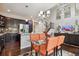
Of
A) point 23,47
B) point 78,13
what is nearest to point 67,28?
point 78,13

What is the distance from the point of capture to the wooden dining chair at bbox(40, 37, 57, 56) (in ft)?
6.11

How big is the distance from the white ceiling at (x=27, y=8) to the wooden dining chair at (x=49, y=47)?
1.78 ft

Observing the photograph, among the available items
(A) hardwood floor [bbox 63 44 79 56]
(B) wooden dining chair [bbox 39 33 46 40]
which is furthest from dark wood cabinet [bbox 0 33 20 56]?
(A) hardwood floor [bbox 63 44 79 56]

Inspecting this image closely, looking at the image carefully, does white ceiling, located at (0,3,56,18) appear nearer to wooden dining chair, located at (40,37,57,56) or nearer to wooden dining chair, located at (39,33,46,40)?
wooden dining chair, located at (39,33,46,40)

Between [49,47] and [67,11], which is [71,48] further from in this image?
[67,11]

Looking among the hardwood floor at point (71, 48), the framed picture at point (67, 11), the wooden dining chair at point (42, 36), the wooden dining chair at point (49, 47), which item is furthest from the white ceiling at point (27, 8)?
the hardwood floor at point (71, 48)

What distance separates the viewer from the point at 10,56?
1.89m

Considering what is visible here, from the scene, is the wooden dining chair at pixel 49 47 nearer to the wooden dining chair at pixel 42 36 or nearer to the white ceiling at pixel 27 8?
the wooden dining chair at pixel 42 36

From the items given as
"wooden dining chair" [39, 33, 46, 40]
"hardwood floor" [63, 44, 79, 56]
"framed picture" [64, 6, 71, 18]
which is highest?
"framed picture" [64, 6, 71, 18]

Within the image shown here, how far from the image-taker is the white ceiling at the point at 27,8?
72.1 inches

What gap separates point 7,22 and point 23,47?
53 cm

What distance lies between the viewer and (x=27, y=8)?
1872 mm

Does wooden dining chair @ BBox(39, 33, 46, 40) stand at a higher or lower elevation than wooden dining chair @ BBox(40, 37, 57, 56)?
higher

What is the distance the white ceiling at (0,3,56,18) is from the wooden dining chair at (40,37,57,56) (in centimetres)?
54
